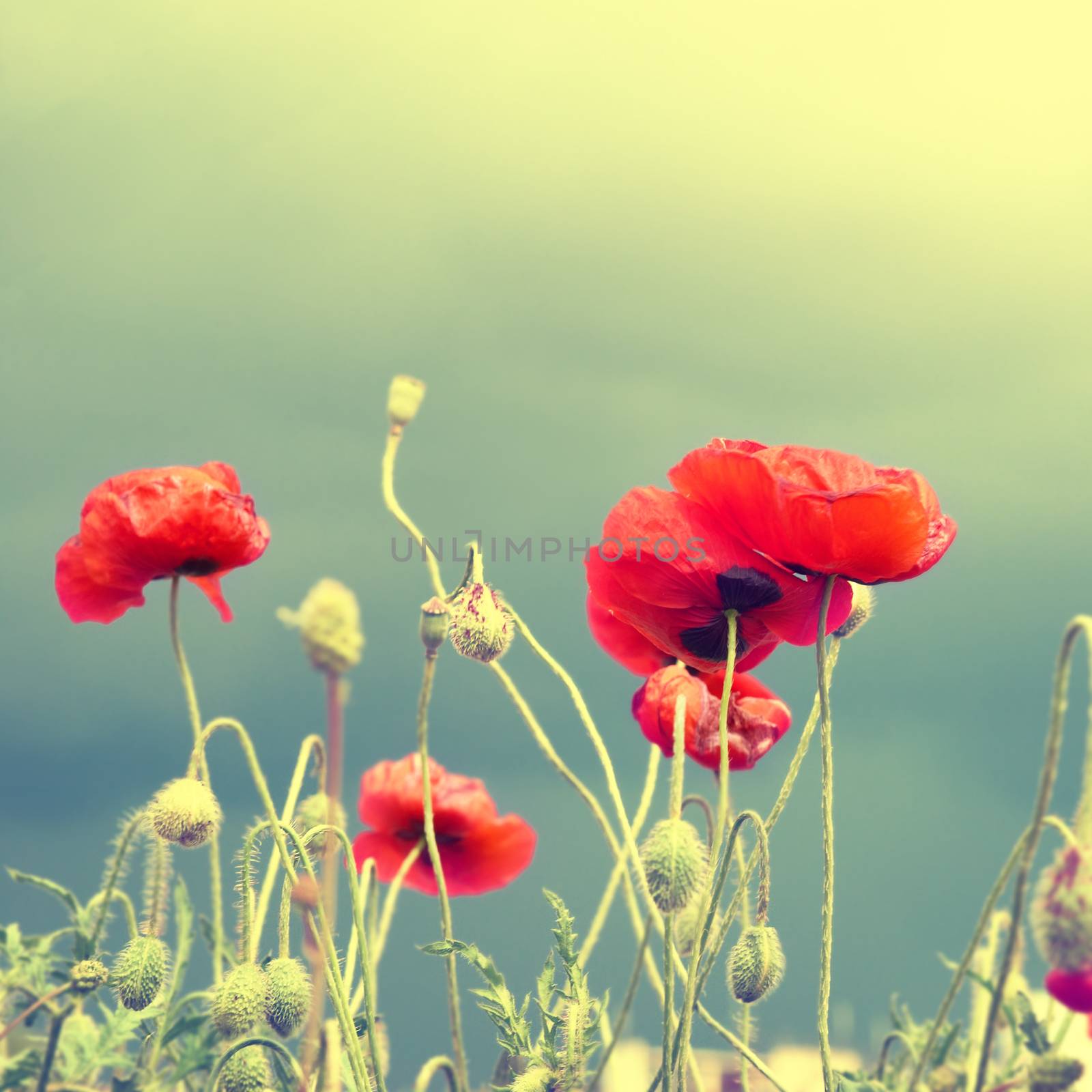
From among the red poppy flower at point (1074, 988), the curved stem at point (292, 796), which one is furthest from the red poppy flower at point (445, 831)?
the red poppy flower at point (1074, 988)

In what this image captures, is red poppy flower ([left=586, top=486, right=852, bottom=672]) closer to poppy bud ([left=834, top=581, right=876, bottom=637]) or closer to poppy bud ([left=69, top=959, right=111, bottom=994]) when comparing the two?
poppy bud ([left=834, top=581, right=876, bottom=637])

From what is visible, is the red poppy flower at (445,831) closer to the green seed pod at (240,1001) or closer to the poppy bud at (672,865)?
the green seed pod at (240,1001)

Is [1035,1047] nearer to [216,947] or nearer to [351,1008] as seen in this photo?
[351,1008]

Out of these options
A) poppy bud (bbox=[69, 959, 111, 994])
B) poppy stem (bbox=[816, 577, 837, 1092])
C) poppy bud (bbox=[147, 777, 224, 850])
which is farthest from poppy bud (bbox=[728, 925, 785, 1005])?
poppy bud (bbox=[69, 959, 111, 994])

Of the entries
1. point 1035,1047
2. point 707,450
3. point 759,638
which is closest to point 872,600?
point 759,638

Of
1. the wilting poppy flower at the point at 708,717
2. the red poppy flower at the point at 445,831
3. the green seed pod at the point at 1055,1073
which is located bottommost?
the green seed pod at the point at 1055,1073

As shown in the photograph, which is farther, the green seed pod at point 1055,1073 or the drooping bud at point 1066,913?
the green seed pod at point 1055,1073
